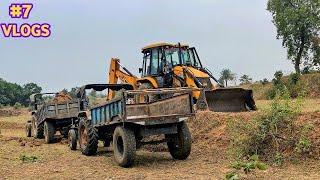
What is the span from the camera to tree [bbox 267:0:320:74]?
44.5 m

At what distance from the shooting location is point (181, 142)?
12086mm

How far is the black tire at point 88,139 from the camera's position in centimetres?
1326

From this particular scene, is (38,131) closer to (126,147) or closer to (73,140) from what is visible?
(73,140)

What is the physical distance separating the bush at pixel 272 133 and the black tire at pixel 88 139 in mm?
3851

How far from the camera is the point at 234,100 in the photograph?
57.6ft

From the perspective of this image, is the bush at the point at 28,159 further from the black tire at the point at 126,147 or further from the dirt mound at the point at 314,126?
the dirt mound at the point at 314,126

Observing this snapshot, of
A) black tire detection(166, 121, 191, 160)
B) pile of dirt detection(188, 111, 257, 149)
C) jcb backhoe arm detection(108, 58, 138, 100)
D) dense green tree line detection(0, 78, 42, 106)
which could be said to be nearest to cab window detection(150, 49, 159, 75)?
jcb backhoe arm detection(108, 58, 138, 100)

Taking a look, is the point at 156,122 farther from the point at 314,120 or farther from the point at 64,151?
the point at 64,151

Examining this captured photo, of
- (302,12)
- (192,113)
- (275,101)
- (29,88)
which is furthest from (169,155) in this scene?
(29,88)

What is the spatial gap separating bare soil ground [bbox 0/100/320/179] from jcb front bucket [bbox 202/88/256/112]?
1.32 meters

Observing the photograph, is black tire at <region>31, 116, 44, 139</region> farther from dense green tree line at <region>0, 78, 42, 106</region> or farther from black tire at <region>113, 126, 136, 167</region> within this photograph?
dense green tree line at <region>0, 78, 42, 106</region>

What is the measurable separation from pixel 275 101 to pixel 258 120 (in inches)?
24.9

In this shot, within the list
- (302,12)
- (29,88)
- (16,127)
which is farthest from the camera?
(29,88)

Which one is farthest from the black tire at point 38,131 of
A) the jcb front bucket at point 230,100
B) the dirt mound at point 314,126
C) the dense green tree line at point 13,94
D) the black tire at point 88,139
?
the dense green tree line at point 13,94
